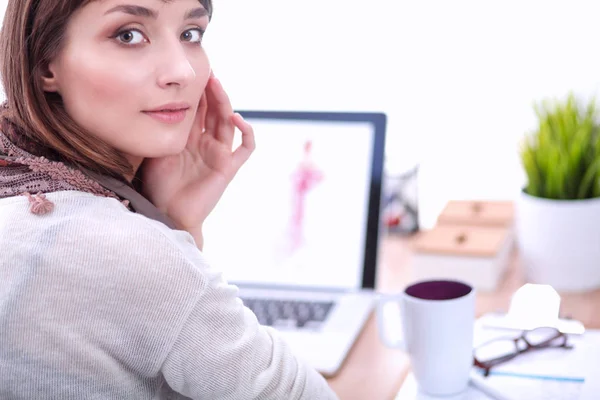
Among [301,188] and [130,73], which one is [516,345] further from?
[130,73]

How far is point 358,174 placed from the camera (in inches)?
47.3

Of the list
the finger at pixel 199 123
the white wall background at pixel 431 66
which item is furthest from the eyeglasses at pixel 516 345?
the white wall background at pixel 431 66

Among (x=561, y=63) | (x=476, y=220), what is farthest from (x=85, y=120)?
(x=561, y=63)

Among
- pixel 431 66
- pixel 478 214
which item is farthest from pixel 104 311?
pixel 431 66

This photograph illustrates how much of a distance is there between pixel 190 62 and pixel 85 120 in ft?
0.46

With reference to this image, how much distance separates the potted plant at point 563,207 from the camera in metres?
1.14

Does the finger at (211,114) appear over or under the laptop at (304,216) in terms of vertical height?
over

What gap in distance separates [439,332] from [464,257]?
0.39 m

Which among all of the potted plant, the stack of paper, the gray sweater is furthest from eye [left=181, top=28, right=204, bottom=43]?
the potted plant

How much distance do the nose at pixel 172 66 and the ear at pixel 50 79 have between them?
0.10 m

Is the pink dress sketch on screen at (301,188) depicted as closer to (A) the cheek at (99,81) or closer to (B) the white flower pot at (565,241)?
(B) the white flower pot at (565,241)

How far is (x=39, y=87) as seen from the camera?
2.43ft

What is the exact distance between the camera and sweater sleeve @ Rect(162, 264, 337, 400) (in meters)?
0.65

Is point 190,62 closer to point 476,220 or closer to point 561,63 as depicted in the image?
point 476,220
